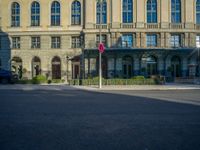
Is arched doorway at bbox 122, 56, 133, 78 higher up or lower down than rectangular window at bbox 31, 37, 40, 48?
lower down

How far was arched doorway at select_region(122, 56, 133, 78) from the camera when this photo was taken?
4031 centimetres

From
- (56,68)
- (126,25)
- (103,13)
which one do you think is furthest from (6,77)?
(126,25)

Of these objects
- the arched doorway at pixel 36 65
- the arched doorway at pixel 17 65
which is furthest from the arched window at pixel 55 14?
the arched doorway at pixel 17 65

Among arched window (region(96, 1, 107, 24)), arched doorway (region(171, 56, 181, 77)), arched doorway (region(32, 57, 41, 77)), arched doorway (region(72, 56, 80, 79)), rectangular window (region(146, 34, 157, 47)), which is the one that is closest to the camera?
rectangular window (region(146, 34, 157, 47))

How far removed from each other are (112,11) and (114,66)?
27.3 ft

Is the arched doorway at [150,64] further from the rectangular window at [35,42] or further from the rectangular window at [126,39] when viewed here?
the rectangular window at [35,42]

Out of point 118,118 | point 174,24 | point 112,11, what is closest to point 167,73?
point 174,24

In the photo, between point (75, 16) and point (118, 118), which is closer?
point (118, 118)

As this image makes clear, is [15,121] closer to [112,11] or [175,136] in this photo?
[175,136]

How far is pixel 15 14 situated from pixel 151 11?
21805 millimetres

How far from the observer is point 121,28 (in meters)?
39.8

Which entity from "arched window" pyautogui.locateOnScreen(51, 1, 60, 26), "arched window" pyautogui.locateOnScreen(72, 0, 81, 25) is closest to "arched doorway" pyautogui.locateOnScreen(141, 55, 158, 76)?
"arched window" pyautogui.locateOnScreen(72, 0, 81, 25)

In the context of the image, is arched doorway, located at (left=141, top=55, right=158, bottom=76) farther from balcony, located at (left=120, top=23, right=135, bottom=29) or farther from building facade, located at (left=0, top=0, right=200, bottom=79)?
balcony, located at (left=120, top=23, right=135, bottom=29)

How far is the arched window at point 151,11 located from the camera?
40.9 metres
